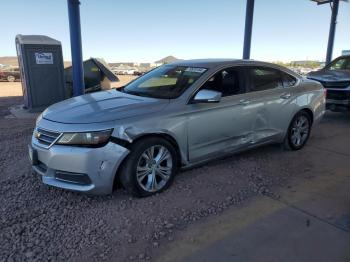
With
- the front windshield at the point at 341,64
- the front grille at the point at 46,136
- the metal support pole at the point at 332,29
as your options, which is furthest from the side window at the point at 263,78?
the metal support pole at the point at 332,29

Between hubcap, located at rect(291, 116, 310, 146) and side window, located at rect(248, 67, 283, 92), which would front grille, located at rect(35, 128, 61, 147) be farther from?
hubcap, located at rect(291, 116, 310, 146)

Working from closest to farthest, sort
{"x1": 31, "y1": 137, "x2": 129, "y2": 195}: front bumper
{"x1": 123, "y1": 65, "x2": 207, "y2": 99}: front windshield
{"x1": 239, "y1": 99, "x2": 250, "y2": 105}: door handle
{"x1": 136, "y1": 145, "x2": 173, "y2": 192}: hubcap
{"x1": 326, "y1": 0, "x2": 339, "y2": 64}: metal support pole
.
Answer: {"x1": 31, "y1": 137, "x2": 129, "y2": 195}: front bumper < {"x1": 136, "y1": 145, "x2": 173, "y2": 192}: hubcap < {"x1": 123, "y1": 65, "x2": 207, "y2": 99}: front windshield < {"x1": 239, "y1": 99, "x2": 250, "y2": 105}: door handle < {"x1": 326, "y1": 0, "x2": 339, "y2": 64}: metal support pole

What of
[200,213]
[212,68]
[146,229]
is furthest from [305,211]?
[212,68]

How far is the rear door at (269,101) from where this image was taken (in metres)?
4.58

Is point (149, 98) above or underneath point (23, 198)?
above

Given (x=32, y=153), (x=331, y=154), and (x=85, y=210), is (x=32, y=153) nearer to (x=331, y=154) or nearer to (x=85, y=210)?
(x=85, y=210)

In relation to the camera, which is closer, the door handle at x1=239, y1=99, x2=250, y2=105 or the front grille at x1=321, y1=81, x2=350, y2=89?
the door handle at x1=239, y1=99, x2=250, y2=105

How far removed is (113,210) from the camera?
11.1 feet

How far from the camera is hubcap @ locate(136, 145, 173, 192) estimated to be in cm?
351

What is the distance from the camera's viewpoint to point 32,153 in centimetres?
355

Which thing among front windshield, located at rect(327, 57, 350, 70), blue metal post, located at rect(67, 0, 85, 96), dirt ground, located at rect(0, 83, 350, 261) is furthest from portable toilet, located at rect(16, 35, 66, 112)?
front windshield, located at rect(327, 57, 350, 70)

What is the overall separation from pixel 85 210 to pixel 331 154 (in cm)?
410

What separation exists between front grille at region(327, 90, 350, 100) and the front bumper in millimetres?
6222

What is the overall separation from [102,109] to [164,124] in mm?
714
